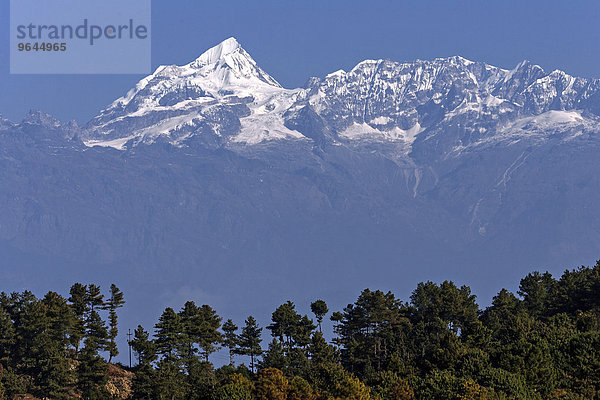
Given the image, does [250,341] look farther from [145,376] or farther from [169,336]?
[145,376]

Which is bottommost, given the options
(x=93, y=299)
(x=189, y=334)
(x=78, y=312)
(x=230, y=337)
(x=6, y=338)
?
(x=6, y=338)

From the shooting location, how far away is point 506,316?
154875 millimetres

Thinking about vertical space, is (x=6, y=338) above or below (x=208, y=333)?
below

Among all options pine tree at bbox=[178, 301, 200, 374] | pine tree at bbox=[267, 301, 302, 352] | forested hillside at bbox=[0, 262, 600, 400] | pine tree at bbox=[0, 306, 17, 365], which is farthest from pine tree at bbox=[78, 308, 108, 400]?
pine tree at bbox=[267, 301, 302, 352]

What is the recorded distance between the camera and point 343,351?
483ft

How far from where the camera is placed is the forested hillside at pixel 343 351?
3907 inches

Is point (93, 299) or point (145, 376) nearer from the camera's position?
point (145, 376)

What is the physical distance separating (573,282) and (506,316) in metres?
17.5

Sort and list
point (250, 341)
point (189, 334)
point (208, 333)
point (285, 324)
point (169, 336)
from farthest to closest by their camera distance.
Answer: point (285, 324)
point (250, 341)
point (208, 333)
point (189, 334)
point (169, 336)

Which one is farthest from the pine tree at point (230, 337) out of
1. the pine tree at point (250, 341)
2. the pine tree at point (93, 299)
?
the pine tree at point (93, 299)

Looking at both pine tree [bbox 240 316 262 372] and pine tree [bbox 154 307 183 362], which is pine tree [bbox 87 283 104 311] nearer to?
pine tree [bbox 154 307 183 362]

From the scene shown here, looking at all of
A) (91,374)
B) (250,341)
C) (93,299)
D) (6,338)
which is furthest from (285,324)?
(6,338)

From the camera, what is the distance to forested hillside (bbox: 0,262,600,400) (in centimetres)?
9925

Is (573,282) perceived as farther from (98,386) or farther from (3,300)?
(3,300)
